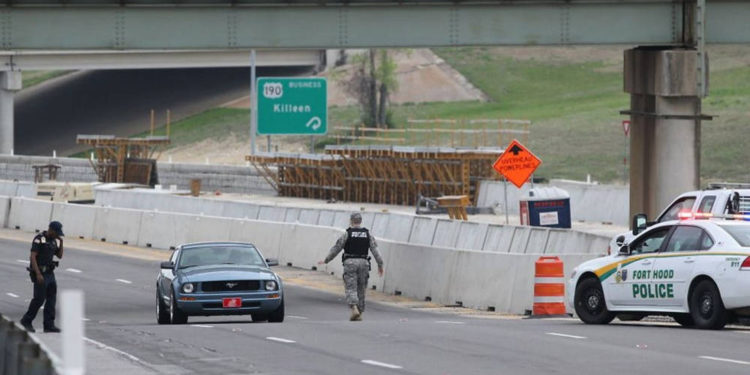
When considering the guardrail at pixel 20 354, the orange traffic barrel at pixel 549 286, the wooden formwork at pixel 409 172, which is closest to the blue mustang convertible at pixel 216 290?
the orange traffic barrel at pixel 549 286

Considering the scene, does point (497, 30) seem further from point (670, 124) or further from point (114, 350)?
point (114, 350)

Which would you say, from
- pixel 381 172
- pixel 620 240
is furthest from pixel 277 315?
pixel 381 172

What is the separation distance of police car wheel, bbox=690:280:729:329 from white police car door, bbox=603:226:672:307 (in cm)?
70

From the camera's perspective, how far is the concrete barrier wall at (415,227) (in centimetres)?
3149

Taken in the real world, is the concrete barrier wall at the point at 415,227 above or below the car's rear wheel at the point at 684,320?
above

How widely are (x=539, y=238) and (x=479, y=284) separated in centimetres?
554

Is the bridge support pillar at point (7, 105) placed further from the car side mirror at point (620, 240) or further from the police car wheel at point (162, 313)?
the car side mirror at point (620, 240)

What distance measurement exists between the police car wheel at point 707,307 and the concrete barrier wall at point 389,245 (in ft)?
19.2

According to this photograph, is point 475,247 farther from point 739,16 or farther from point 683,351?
point 683,351

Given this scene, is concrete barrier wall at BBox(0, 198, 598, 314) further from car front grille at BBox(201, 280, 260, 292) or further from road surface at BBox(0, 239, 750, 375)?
car front grille at BBox(201, 280, 260, 292)

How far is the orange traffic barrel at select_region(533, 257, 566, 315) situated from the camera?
2377 cm

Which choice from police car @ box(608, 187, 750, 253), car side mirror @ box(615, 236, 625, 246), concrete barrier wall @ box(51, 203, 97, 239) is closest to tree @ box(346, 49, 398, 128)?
concrete barrier wall @ box(51, 203, 97, 239)

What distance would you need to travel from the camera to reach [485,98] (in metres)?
106

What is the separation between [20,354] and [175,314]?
12.7 metres
